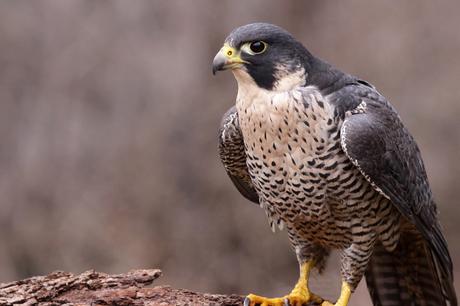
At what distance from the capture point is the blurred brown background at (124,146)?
9.87 meters

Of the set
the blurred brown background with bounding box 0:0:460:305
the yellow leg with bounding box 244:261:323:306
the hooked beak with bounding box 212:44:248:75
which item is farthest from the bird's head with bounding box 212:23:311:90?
the blurred brown background with bounding box 0:0:460:305

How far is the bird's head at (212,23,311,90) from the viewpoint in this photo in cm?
584

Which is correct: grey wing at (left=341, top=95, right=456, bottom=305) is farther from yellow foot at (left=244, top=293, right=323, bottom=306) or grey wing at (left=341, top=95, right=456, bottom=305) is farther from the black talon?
the black talon

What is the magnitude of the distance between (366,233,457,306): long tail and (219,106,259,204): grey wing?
86 centimetres

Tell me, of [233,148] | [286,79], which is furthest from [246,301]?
[286,79]

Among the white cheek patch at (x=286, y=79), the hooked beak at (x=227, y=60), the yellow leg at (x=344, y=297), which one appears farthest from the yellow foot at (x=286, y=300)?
the hooked beak at (x=227, y=60)

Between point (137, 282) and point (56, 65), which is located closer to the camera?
point (137, 282)

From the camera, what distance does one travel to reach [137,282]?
609 centimetres

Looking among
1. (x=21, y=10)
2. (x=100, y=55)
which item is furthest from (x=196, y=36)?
(x=21, y=10)

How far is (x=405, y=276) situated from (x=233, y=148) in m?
1.25

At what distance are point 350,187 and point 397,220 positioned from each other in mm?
503

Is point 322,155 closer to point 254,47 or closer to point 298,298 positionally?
point 254,47

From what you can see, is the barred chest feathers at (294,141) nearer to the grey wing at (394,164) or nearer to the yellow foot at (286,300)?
the grey wing at (394,164)

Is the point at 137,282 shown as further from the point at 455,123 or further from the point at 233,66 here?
the point at 455,123
